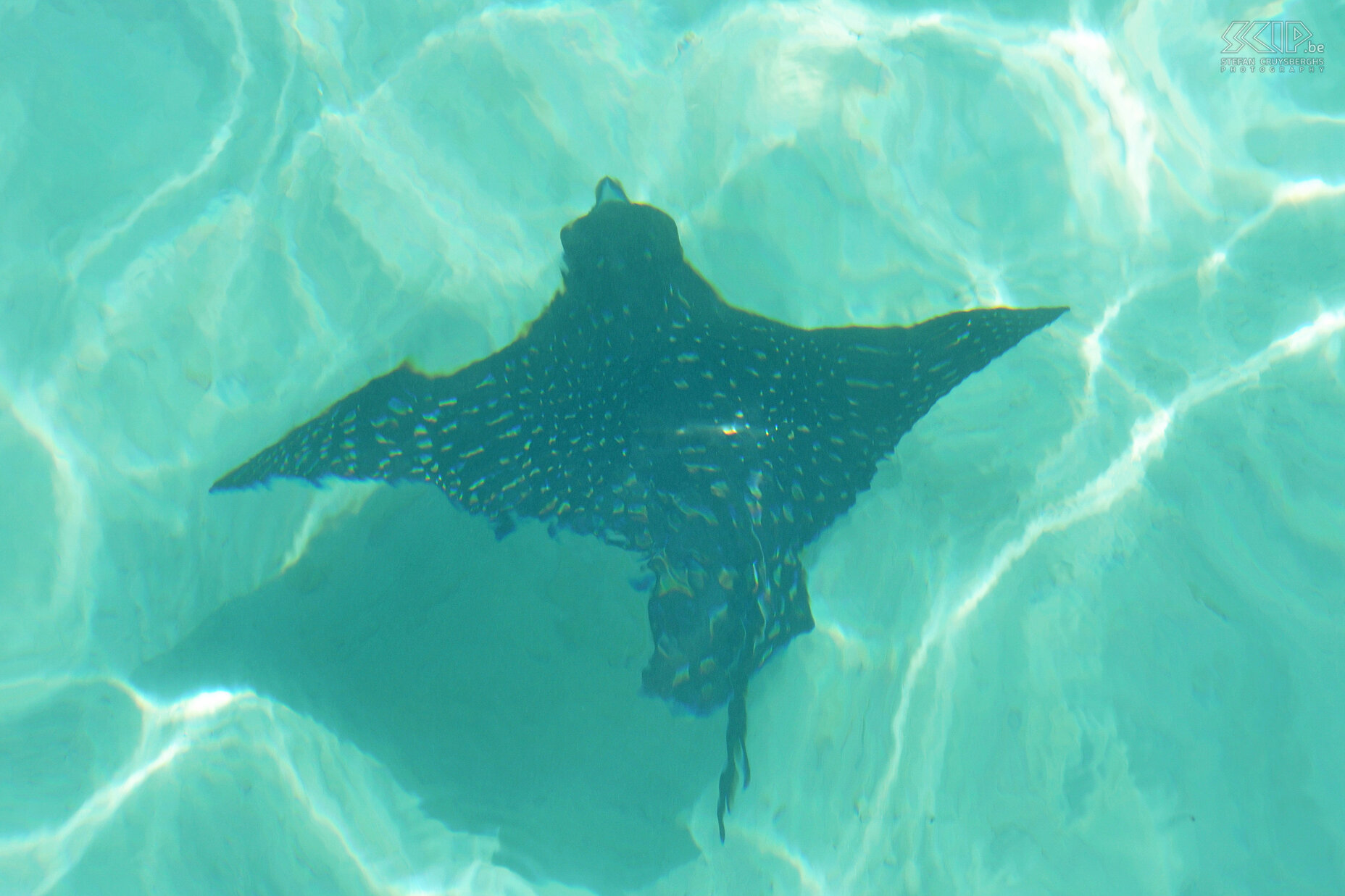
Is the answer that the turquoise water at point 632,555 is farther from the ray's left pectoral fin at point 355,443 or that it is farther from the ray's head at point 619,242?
the ray's head at point 619,242

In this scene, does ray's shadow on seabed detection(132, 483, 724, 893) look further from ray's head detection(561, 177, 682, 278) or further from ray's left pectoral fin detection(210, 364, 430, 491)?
ray's head detection(561, 177, 682, 278)

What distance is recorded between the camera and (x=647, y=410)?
355 cm

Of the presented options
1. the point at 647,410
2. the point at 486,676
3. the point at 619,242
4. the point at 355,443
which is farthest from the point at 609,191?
the point at 486,676

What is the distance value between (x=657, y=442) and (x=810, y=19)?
350cm

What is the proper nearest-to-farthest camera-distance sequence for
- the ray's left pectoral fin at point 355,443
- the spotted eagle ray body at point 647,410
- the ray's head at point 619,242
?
the spotted eagle ray body at point 647,410, the ray's left pectoral fin at point 355,443, the ray's head at point 619,242

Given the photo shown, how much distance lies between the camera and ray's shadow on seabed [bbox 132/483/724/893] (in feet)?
12.4

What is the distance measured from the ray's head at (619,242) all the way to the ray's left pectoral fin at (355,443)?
1.17 meters

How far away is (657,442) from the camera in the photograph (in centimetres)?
→ 344

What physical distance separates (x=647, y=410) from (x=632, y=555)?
105cm

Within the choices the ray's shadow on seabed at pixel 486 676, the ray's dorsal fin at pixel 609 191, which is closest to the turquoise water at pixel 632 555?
the ray's shadow on seabed at pixel 486 676

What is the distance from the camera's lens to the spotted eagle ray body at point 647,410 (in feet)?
11.3

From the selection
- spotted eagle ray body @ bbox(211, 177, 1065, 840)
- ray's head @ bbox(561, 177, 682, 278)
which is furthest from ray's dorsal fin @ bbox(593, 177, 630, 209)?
ray's head @ bbox(561, 177, 682, 278)

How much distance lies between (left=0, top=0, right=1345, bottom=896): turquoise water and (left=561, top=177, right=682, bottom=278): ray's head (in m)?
0.82

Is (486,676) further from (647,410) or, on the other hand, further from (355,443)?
(647,410)
